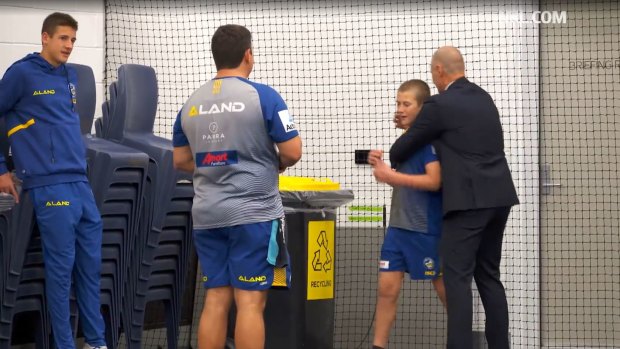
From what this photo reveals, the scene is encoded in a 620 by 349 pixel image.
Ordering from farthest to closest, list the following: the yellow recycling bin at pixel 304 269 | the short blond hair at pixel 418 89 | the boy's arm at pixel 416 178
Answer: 1. the yellow recycling bin at pixel 304 269
2. the short blond hair at pixel 418 89
3. the boy's arm at pixel 416 178

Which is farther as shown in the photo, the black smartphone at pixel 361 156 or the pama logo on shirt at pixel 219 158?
the black smartphone at pixel 361 156

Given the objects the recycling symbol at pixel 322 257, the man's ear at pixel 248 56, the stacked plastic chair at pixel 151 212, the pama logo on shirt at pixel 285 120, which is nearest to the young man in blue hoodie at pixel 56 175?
the stacked plastic chair at pixel 151 212

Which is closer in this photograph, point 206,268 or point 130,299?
point 206,268

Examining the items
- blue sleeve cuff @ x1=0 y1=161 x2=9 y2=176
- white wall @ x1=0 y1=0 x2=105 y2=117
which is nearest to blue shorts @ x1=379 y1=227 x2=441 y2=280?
blue sleeve cuff @ x1=0 y1=161 x2=9 y2=176

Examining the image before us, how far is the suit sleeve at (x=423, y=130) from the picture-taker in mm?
5457

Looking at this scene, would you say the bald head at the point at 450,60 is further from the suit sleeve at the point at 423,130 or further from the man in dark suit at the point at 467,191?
the suit sleeve at the point at 423,130

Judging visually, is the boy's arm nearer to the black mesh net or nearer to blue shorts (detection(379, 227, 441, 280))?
blue shorts (detection(379, 227, 441, 280))

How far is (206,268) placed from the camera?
4863 mm

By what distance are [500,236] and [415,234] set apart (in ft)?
1.51

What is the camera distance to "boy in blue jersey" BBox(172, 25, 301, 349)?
15.5ft

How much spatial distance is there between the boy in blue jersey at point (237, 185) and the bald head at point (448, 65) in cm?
117

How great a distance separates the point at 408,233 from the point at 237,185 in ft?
4.42

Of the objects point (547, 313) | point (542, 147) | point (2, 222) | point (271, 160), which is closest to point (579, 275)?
point (547, 313)

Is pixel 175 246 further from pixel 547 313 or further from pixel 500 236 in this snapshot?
pixel 547 313
